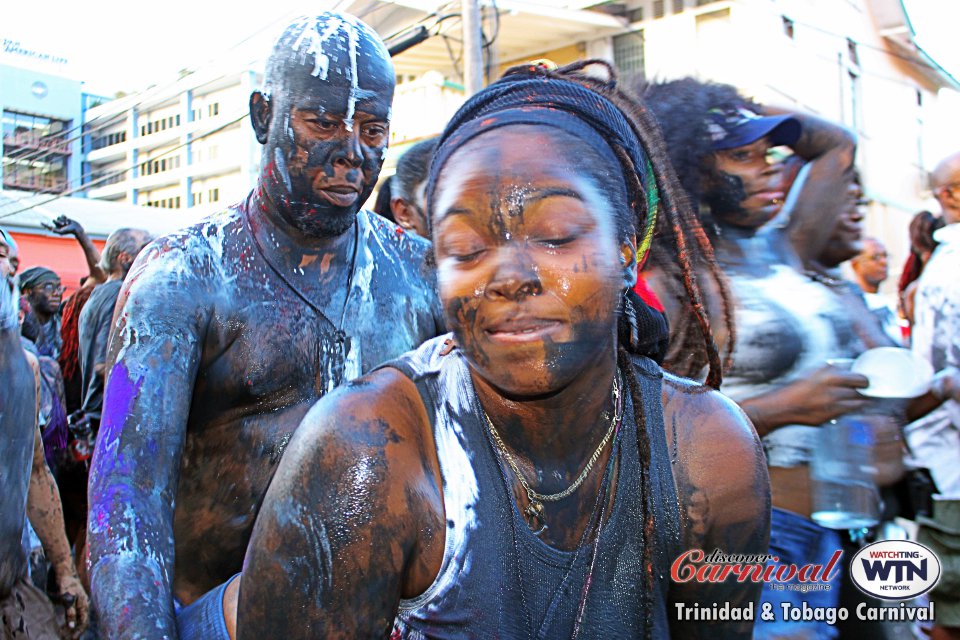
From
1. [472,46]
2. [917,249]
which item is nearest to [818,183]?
[917,249]

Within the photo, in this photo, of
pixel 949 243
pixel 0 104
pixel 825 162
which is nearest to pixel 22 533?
pixel 825 162

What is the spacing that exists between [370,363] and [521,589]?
3.33ft

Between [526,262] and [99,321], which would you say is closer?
[526,262]

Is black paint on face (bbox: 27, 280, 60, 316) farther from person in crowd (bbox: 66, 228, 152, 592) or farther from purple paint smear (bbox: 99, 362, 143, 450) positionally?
purple paint smear (bbox: 99, 362, 143, 450)

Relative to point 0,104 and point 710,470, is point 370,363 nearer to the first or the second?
point 710,470

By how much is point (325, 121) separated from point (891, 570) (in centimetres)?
200

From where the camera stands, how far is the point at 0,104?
1892 centimetres

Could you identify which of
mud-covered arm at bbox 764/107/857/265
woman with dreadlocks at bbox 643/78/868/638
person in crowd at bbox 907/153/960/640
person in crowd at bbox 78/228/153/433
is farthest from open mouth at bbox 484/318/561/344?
person in crowd at bbox 78/228/153/433

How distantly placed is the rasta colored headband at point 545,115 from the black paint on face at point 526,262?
0.12 ft

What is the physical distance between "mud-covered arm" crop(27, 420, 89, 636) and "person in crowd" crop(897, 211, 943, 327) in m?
3.83

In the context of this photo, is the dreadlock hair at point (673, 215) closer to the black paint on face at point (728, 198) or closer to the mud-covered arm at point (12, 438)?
the black paint on face at point (728, 198)

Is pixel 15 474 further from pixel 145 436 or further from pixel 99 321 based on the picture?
pixel 99 321

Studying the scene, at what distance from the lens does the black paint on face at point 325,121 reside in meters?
2.18

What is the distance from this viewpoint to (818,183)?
10.4 ft
